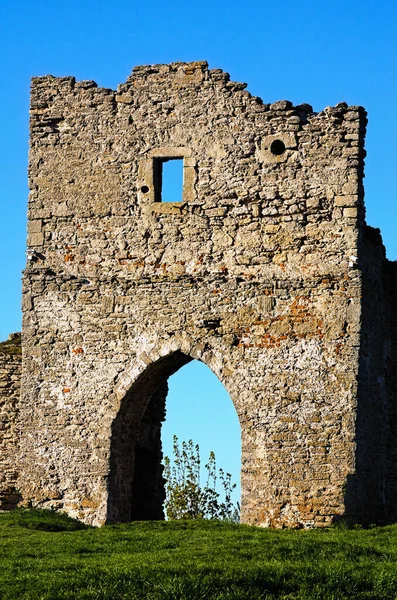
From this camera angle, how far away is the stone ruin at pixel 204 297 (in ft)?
56.4

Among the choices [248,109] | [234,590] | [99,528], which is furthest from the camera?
[248,109]

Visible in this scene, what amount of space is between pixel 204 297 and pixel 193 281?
0.85 feet

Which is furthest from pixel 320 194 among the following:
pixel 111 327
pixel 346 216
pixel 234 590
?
pixel 234 590

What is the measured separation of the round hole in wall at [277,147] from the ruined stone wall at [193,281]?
3cm

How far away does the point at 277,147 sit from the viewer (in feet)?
58.5

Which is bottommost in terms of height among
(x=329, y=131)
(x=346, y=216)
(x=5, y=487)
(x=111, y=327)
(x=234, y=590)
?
(x=234, y=590)

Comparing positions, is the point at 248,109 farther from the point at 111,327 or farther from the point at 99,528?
the point at 99,528

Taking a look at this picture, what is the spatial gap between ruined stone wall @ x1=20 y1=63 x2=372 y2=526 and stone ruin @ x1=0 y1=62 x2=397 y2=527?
2 cm

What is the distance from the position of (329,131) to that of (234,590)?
23.9 feet

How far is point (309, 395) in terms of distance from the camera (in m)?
17.2

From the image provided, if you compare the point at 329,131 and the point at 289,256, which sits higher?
the point at 329,131

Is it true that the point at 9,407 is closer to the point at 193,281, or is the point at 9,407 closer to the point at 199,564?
the point at 193,281

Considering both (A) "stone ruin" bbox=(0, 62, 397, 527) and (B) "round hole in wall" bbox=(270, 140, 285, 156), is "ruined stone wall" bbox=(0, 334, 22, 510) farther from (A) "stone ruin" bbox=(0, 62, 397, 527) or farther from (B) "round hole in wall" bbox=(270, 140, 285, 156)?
(B) "round hole in wall" bbox=(270, 140, 285, 156)

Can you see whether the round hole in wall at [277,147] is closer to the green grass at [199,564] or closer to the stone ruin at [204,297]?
the stone ruin at [204,297]
